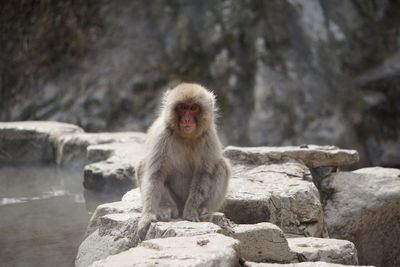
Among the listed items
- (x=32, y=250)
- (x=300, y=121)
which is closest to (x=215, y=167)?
(x=32, y=250)

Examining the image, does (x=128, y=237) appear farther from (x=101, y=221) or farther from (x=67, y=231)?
(x=67, y=231)

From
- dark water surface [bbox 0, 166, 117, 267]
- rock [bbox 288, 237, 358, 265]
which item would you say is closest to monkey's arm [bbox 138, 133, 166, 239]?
dark water surface [bbox 0, 166, 117, 267]

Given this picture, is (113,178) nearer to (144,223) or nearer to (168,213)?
(168,213)

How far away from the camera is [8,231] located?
534 cm

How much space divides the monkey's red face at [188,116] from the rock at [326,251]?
3.56 ft

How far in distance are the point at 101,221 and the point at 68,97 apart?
8980 mm

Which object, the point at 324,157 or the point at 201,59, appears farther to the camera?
the point at 201,59

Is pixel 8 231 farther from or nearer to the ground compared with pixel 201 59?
nearer to the ground

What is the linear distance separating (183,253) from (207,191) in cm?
135

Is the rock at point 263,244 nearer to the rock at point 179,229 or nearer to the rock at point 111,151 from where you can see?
the rock at point 179,229

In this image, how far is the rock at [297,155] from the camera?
6.03 meters

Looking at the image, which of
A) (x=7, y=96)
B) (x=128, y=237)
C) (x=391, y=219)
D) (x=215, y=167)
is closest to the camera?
(x=128, y=237)

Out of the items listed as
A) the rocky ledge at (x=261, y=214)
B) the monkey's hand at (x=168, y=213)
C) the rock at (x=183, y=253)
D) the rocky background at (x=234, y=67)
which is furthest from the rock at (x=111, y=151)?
the rocky background at (x=234, y=67)

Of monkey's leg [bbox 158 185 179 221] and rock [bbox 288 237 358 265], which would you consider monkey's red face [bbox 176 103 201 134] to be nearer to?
monkey's leg [bbox 158 185 179 221]
